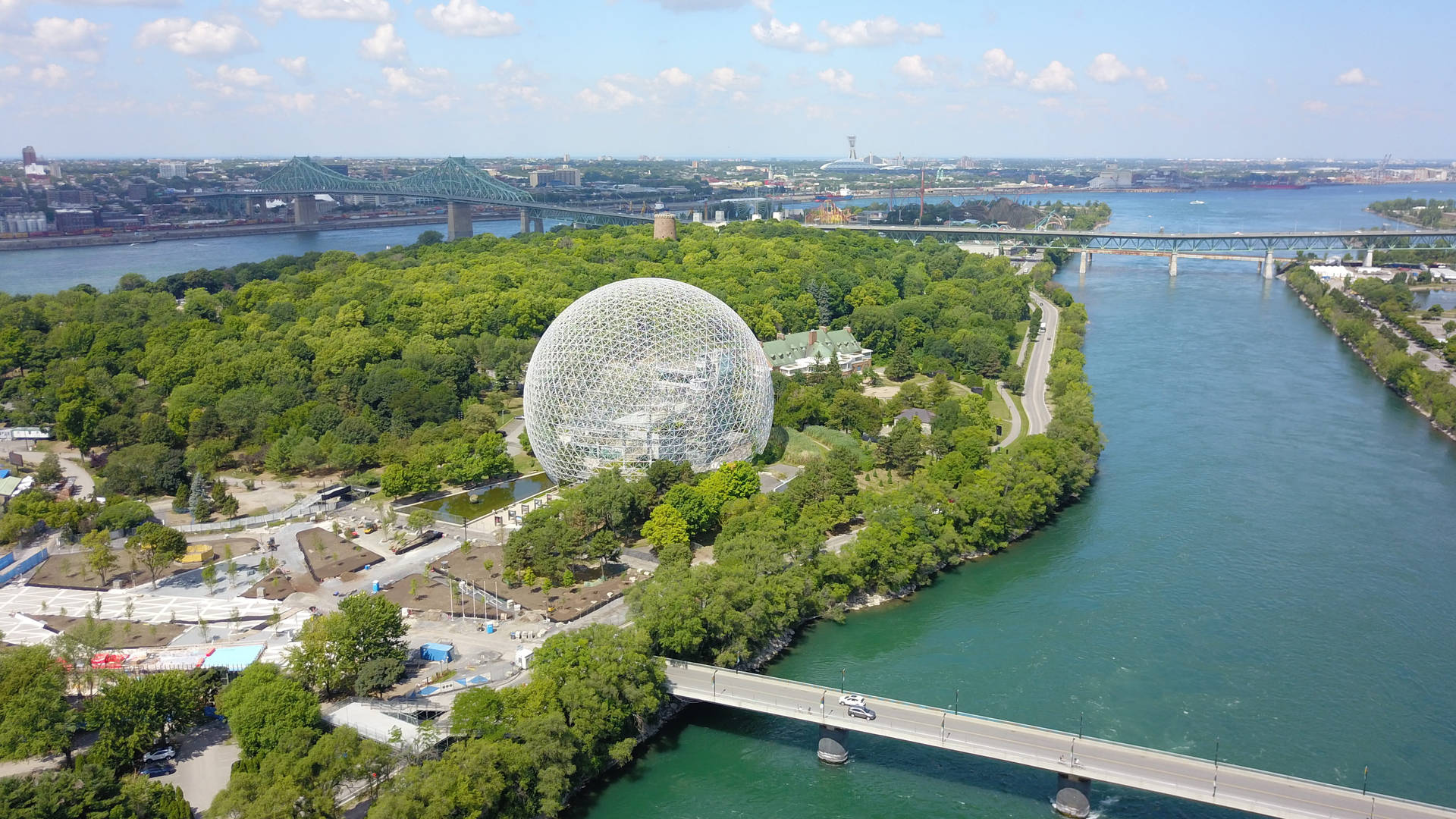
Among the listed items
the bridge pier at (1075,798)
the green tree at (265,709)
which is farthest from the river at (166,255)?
the bridge pier at (1075,798)

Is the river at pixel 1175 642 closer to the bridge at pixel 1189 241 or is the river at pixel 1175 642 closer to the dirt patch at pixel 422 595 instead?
the dirt patch at pixel 422 595

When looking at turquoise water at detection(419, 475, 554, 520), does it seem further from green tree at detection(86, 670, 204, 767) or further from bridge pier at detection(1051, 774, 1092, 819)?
bridge pier at detection(1051, 774, 1092, 819)

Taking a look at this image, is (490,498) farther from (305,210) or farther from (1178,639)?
(305,210)

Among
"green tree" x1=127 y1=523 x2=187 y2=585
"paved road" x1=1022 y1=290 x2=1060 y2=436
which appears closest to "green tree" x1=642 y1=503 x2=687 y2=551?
"green tree" x1=127 y1=523 x2=187 y2=585

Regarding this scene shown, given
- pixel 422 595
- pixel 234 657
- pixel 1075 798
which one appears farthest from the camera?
pixel 422 595

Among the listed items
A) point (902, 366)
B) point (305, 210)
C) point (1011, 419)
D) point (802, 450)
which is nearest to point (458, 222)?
point (305, 210)

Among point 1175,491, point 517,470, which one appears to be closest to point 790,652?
point 517,470
